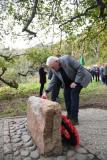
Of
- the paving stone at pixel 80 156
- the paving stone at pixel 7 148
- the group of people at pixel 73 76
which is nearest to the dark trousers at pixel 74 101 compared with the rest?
the group of people at pixel 73 76

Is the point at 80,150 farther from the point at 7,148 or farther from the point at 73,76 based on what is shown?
the point at 73,76

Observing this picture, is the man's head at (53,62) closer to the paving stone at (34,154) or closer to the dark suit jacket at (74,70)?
the dark suit jacket at (74,70)

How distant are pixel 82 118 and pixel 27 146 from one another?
3.51 meters

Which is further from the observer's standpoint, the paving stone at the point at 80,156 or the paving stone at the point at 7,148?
the paving stone at the point at 7,148

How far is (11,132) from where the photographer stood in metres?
8.62

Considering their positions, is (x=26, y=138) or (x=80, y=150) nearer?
(x=80, y=150)

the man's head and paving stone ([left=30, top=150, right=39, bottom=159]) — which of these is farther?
the man's head

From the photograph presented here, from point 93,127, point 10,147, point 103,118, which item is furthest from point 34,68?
point 10,147

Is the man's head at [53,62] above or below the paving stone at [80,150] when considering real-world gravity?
above

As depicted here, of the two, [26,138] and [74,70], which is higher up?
[74,70]

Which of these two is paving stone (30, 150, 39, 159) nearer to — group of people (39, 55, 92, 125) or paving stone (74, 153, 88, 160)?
paving stone (74, 153, 88, 160)

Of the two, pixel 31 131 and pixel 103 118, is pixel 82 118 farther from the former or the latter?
pixel 31 131

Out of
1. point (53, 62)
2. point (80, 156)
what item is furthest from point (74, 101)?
point (80, 156)

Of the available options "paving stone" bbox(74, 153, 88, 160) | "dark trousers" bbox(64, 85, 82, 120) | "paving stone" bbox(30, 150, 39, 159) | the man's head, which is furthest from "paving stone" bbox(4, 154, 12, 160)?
"dark trousers" bbox(64, 85, 82, 120)
